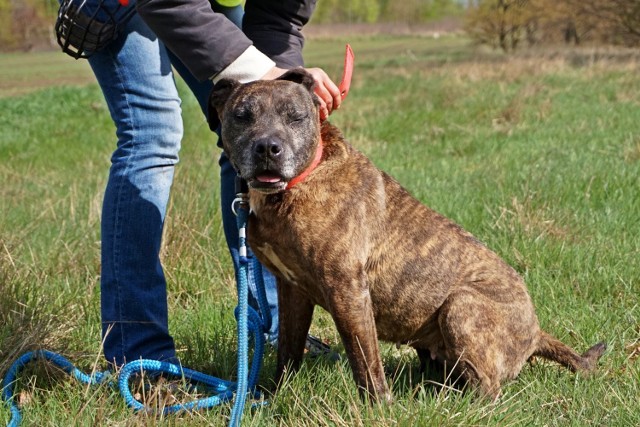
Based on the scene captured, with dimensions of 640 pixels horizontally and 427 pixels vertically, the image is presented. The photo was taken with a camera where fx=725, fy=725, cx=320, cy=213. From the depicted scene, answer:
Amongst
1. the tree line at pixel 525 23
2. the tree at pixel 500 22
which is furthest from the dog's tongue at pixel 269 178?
the tree at pixel 500 22

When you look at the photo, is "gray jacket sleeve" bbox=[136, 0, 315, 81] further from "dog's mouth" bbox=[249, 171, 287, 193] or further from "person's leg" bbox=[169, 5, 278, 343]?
"person's leg" bbox=[169, 5, 278, 343]

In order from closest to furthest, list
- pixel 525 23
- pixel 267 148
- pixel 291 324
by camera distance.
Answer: pixel 267 148 → pixel 291 324 → pixel 525 23

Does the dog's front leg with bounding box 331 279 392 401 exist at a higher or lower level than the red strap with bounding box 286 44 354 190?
lower

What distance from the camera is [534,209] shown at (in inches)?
195

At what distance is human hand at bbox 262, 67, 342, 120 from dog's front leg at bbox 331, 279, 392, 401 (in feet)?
2.35

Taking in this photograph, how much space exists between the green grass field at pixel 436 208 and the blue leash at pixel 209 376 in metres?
0.06

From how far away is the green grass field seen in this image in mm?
2635

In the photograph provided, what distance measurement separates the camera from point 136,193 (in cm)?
298

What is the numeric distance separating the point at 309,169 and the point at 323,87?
336 mm

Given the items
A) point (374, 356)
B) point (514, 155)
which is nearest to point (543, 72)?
point (514, 155)

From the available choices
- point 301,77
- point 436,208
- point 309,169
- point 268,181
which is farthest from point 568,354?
point 436,208

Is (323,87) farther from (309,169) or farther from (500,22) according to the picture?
(500,22)

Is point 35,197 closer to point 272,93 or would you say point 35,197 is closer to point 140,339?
point 140,339

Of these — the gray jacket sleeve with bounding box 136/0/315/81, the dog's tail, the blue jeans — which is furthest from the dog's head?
the dog's tail
